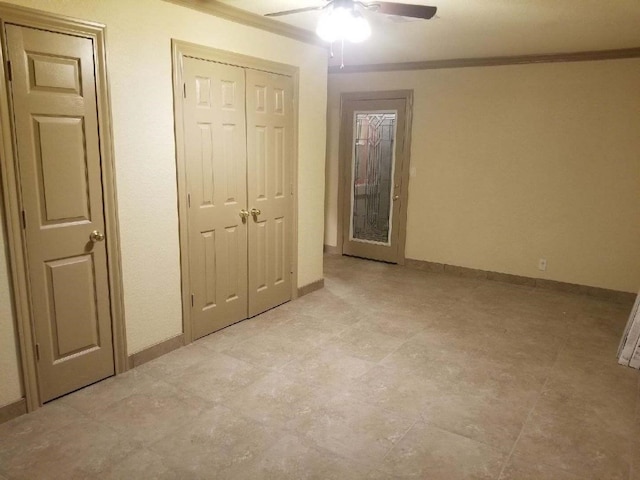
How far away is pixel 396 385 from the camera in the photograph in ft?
9.78

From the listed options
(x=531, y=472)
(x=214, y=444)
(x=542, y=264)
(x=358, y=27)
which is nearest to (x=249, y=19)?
(x=358, y=27)

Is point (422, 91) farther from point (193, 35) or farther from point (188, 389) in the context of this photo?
point (188, 389)

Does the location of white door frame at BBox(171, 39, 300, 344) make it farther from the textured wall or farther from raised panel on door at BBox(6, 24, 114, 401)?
the textured wall

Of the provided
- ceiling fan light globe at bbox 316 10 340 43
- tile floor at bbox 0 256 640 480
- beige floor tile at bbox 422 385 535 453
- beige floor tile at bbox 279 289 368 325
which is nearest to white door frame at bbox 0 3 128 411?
tile floor at bbox 0 256 640 480

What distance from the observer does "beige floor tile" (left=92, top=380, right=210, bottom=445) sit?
8.05 ft

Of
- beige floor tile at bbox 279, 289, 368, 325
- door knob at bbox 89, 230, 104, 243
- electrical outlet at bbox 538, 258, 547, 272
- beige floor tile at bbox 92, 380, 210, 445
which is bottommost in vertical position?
beige floor tile at bbox 92, 380, 210, 445

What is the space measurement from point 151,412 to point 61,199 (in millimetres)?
1302

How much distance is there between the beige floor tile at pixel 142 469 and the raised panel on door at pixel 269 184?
6.02 ft

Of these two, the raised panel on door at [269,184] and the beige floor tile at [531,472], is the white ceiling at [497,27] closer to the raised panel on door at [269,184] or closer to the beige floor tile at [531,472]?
the raised panel on door at [269,184]

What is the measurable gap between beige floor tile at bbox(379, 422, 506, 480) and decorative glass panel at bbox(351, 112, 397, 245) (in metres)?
3.69

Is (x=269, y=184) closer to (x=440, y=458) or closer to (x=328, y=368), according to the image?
(x=328, y=368)

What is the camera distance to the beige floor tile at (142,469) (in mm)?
2119

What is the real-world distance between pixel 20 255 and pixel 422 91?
4.51 meters

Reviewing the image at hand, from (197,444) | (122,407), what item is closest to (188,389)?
(122,407)
